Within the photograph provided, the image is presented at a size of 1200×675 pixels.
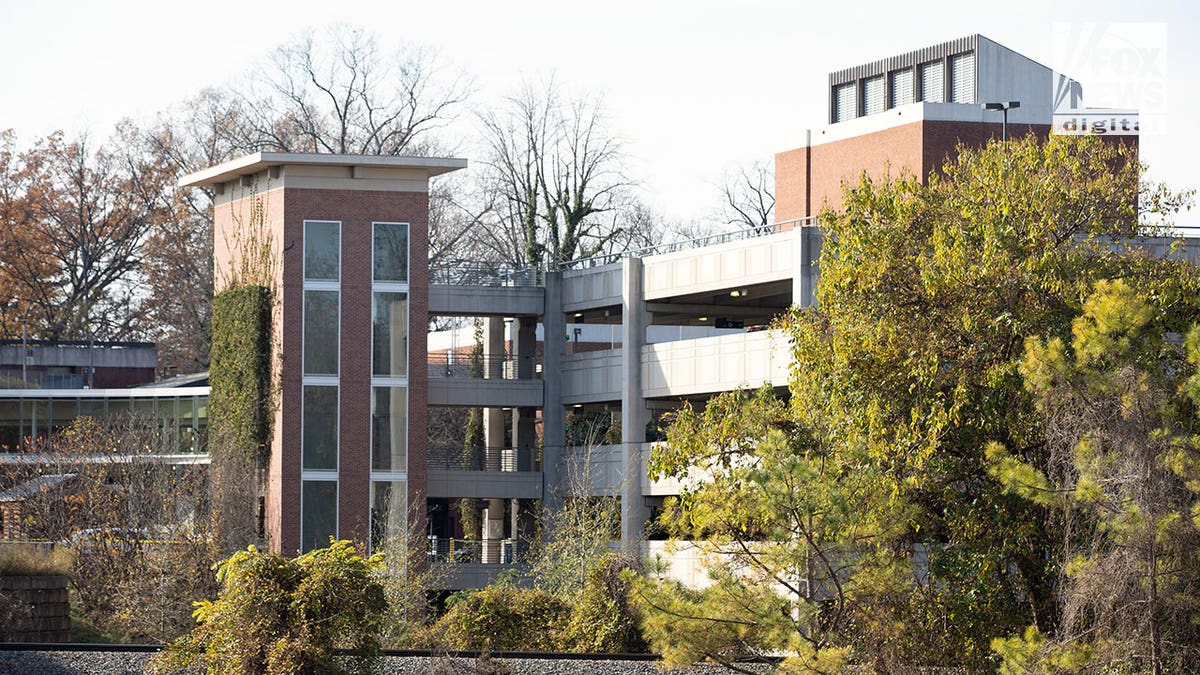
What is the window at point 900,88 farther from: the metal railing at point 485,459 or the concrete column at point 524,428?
the metal railing at point 485,459

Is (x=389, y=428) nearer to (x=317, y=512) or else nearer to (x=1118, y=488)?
(x=317, y=512)

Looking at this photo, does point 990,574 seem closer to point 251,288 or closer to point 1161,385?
point 1161,385

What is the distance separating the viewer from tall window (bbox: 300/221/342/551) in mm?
46509

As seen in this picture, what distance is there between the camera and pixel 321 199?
1859 inches

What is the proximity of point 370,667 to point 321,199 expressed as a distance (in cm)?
2313

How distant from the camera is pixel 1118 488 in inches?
826

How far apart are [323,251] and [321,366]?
127 inches

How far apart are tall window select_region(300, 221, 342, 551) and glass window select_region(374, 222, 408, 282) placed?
1.08m

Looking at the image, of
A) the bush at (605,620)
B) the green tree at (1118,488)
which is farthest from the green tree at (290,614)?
the green tree at (1118,488)

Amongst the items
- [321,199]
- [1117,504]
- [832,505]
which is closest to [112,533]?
[321,199]

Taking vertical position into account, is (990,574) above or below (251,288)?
below

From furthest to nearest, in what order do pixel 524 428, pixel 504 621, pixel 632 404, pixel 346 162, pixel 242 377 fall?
pixel 524 428 < pixel 632 404 < pixel 242 377 < pixel 346 162 < pixel 504 621

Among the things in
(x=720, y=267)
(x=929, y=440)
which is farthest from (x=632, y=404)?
(x=929, y=440)

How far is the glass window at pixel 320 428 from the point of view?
153ft
